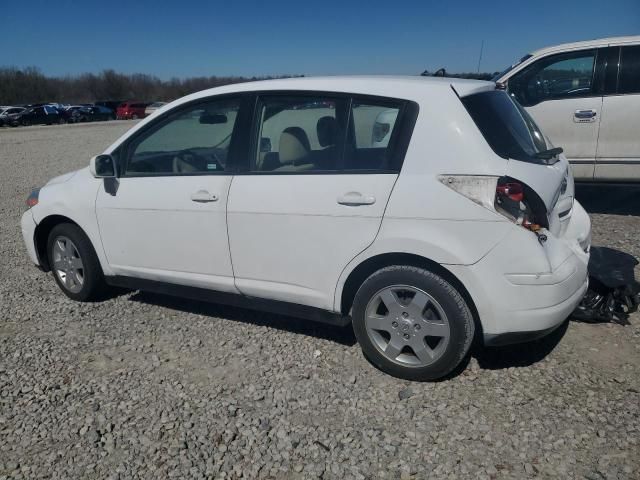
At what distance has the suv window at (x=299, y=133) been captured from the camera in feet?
11.1

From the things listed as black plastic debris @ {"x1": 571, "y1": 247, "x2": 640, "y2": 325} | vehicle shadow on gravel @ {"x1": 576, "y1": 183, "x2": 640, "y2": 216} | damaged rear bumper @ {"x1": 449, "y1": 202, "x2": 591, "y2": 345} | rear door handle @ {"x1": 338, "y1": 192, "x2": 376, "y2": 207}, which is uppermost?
rear door handle @ {"x1": 338, "y1": 192, "x2": 376, "y2": 207}

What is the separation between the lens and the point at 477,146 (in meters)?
2.96

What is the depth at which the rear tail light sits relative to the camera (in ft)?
9.41

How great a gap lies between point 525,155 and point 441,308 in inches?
39.1

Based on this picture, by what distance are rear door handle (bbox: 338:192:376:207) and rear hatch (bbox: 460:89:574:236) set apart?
28.3 inches

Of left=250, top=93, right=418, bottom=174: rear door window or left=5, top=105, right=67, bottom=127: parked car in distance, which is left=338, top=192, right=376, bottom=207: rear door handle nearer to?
left=250, top=93, right=418, bottom=174: rear door window

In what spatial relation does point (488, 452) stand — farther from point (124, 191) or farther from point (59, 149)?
→ point (59, 149)

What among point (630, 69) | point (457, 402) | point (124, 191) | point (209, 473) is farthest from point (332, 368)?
point (630, 69)

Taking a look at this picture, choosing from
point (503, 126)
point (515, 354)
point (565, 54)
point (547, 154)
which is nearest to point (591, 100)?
point (565, 54)

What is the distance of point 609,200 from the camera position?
7633 mm

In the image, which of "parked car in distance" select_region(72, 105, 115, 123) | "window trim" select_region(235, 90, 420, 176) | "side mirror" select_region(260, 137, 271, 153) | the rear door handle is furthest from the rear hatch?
"parked car in distance" select_region(72, 105, 115, 123)

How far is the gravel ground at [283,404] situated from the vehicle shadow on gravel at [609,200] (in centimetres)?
369

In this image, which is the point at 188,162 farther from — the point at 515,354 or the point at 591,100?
the point at 591,100

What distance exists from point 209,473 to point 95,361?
1.51m
